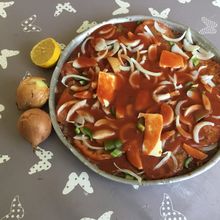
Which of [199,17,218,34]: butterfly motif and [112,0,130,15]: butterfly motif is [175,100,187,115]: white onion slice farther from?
[112,0,130,15]: butterfly motif

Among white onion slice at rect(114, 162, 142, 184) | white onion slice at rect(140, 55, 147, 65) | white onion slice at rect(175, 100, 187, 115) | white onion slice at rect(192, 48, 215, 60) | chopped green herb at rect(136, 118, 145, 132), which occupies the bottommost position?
white onion slice at rect(114, 162, 142, 184)

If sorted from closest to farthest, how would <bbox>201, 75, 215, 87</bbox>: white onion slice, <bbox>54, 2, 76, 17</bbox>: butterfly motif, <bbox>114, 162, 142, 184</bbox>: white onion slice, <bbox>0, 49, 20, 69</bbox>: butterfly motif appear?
<bbox>114, 162, 142, 184</bbox>: white onion slice < <bbox>201, 75, 215, 87</bbox>: white onion slice < <bbox>0, 49, 20, 69</bbox>: butterfly motif < <bbox>54, 2, 76, 17</bbox>: butterfly motif

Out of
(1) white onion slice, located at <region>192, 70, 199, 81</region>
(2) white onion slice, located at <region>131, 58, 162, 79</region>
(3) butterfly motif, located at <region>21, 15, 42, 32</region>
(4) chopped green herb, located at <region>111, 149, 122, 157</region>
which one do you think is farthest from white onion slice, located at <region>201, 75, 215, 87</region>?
(3) butterfly motif, located at <region>21, 15, 42, 32</region>

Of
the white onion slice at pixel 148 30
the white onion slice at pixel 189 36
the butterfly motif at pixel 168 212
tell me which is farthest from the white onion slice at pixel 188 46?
the butterfly motif at pixel 168 212

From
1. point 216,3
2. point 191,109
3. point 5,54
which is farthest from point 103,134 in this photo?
point 216,3

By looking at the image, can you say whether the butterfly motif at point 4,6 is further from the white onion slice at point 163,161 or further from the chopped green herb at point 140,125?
the white onion slice at point 163,161

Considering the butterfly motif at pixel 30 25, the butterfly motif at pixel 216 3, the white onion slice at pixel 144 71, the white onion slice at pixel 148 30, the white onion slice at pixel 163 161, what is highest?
the butterfly motif at pixel 216 3
